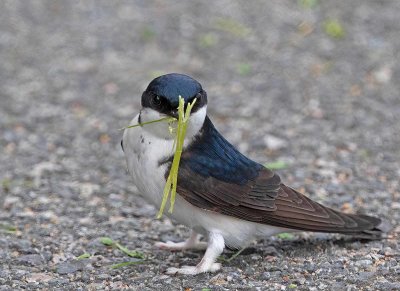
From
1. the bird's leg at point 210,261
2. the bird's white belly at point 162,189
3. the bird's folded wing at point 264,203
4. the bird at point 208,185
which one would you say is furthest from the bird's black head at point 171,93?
the bird's leg at point 210,261

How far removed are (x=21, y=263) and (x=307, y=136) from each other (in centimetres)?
352

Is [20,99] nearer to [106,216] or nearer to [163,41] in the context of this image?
[163,41]

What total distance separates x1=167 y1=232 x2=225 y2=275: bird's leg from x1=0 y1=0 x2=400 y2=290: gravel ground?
0.16 feet

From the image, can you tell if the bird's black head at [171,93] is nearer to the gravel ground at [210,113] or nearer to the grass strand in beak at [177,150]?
the grass strand in beak at [177,150]

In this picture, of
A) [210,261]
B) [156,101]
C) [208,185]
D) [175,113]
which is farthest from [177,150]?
[210,261]

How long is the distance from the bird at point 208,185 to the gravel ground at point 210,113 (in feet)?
0.68

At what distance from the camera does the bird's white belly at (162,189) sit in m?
5.18

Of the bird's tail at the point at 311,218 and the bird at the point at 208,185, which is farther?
the bird's tail at the point at 311,218

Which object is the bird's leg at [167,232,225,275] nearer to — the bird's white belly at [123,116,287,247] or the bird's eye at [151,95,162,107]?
the bird's white belly at [123,116,287,247]

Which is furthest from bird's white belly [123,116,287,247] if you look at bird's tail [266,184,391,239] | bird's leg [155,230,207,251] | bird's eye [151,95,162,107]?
bird's leg [155,230,207,251]

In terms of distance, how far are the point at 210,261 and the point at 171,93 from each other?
105 cm

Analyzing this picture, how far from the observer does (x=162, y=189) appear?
17.1 ft

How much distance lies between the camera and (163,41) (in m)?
9.95

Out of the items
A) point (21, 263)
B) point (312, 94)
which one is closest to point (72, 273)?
point (21, 263)
